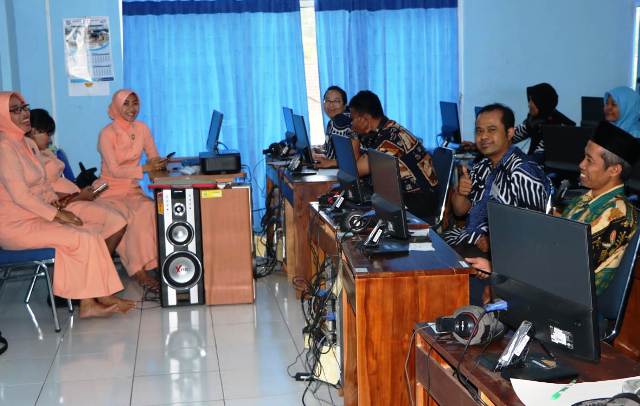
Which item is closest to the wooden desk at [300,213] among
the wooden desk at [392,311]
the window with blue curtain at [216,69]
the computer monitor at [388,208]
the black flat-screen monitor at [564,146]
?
the computer monitor at [388,208]

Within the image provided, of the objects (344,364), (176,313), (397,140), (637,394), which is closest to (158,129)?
(176,313)

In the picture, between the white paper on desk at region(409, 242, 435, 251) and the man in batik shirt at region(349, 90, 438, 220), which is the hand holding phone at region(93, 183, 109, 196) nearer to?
the man in batik shirt at region(349, 90, 438, 220)

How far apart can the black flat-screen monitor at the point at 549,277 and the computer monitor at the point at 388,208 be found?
3.59 feet

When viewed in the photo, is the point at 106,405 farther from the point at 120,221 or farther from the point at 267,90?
the point at 267,90

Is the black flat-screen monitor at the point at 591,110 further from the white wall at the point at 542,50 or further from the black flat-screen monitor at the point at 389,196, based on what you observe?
the black flat-screen monitor at the point at 389,196

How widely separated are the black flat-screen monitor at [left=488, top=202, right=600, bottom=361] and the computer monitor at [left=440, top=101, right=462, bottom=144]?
5.20m

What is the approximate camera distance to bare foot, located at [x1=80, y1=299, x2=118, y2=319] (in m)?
5.07

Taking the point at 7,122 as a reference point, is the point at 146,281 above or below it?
below

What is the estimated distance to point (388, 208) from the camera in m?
3.40

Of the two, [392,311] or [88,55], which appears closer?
[392,311]

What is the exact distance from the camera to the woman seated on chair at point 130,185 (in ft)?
18.9

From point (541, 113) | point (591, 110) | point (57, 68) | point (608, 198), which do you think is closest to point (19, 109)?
point (57, 68)

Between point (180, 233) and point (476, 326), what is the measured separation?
337 cm

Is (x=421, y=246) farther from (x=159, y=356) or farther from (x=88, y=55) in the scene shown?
(x=88, y=55)
